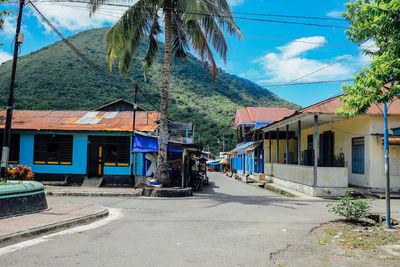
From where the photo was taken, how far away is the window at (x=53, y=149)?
18594 mm

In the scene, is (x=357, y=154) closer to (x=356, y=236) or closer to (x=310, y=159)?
(x=310, y=159)

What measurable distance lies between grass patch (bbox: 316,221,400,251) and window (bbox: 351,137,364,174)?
907cm

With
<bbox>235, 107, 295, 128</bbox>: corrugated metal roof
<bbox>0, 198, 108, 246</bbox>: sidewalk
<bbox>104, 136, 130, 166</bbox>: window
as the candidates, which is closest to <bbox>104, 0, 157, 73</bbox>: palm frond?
<bbox>104, 136, 130, 166</bbox>: window

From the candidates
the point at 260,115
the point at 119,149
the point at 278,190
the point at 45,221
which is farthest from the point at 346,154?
the point at 260,115

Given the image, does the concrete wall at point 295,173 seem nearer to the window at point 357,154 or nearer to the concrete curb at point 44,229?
the window at point 357,154

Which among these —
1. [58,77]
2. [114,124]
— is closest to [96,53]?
[58,77]

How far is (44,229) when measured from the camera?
6.80 metres

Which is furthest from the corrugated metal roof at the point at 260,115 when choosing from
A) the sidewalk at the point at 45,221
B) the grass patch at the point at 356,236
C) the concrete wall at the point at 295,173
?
the grass patch at the point at 356,236

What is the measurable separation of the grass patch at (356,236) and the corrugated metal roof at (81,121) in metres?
12.2

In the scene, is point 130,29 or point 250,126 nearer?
point 130,29

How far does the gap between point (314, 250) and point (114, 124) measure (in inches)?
626

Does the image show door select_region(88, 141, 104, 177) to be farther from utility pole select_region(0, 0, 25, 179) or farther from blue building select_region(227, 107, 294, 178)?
blue building select_region(227, 107, 294, 178)

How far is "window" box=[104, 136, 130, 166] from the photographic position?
18312 millimetres

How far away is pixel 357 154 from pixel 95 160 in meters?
14.4
